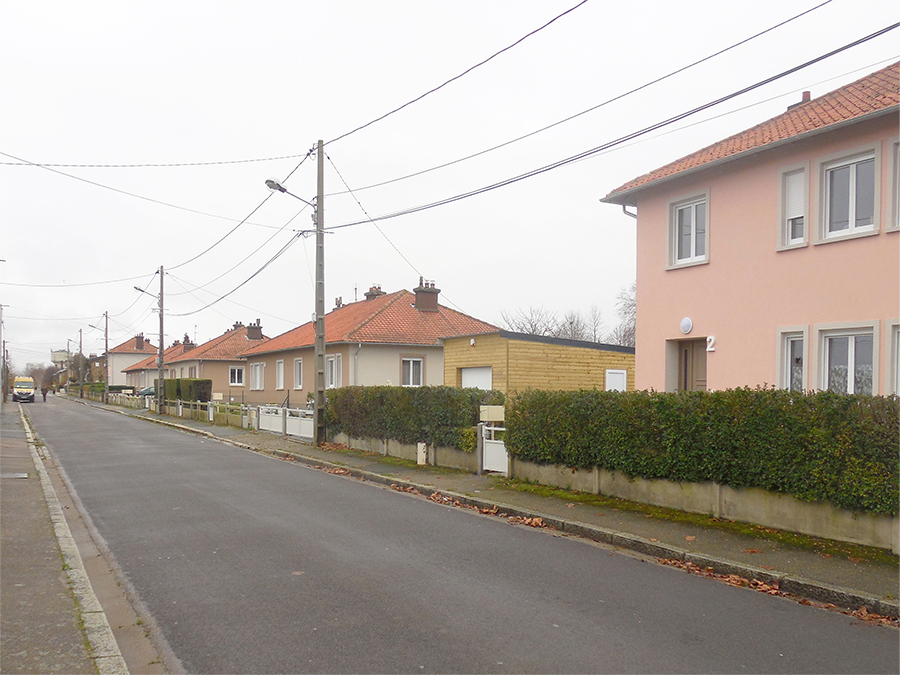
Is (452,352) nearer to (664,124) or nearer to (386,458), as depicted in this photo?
(386,458)

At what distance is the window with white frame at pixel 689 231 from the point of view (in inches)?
546

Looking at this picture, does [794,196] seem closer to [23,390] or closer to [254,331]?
[254,331]

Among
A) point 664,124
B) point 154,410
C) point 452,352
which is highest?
point 664,124

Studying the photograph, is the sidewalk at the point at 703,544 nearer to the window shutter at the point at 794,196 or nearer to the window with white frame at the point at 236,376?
the window shutter at the point at 794,196

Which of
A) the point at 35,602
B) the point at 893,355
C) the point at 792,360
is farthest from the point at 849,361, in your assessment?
the point at 35,602

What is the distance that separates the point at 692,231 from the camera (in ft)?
46.5

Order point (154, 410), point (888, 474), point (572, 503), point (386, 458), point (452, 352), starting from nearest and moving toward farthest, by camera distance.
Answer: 1. point (888, 474)
2. point (572, 503)
3. point (386, 458)
4. point (452, 352)
5. point (154, 410)

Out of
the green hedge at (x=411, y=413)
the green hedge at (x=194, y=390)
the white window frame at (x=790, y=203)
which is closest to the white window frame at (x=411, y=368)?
the green hedge at (x=411, y=413)

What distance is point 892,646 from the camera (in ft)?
16.9

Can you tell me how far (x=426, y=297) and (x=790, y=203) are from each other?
21652 millimetres

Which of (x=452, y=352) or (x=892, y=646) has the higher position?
(x=452, y=352)

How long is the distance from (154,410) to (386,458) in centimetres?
3231

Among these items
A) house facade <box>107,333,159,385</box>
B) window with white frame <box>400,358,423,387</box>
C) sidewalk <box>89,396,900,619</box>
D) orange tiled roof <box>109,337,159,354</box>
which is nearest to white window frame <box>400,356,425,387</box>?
window with white frame <box>400,358,423,387</box>

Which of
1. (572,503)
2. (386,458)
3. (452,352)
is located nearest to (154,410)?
(452,352)
